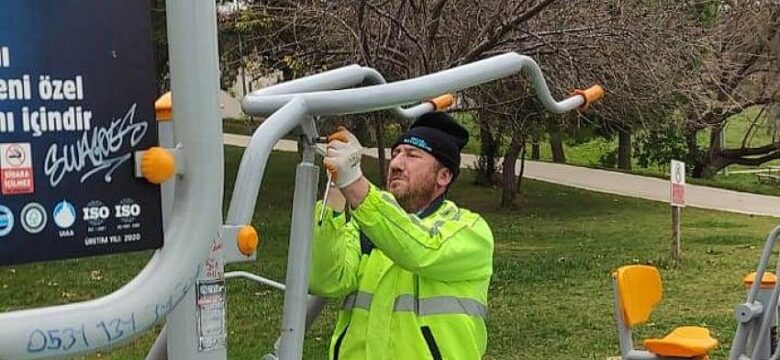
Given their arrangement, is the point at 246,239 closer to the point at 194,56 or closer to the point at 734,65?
the point at 194,56

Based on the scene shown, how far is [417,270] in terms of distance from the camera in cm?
260

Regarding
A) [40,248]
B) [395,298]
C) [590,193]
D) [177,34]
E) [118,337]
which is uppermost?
[177,34]

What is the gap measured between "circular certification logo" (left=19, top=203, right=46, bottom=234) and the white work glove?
2.84 ft

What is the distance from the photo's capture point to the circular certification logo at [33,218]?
51.3 inches

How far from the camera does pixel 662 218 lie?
17094 millimetres

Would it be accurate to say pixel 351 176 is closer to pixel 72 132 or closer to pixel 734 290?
pixel 72 132

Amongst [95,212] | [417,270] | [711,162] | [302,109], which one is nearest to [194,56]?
[95,212]

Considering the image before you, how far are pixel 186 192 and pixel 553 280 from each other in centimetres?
941

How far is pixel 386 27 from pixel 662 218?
35.3 ft

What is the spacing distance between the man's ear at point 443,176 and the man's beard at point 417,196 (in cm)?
2

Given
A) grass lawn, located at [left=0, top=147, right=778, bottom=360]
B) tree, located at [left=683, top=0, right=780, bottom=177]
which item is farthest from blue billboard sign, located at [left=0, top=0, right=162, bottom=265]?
tree, located at [left=683, top=0, right=780, bottom=177]

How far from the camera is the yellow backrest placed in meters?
4.44

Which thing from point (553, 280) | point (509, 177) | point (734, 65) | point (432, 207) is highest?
point (734, 65)

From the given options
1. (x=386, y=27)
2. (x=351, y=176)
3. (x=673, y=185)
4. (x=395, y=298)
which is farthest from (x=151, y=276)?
(x=673, y=185)
